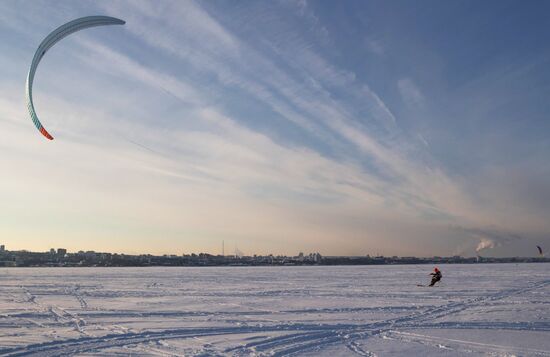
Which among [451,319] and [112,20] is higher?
[112,20]

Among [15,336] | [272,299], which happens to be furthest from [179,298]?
[15,336]

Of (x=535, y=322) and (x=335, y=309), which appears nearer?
(x=535, y=322)

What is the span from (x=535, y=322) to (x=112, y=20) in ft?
44.0

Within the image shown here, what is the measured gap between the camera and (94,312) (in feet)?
43.3

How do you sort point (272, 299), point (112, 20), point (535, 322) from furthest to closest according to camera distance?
point (272, 299) → point (112, 20) → point (535, 322)

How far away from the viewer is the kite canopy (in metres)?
11.4

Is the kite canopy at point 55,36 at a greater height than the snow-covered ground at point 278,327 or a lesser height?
greater

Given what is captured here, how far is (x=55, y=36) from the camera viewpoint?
11.9 m

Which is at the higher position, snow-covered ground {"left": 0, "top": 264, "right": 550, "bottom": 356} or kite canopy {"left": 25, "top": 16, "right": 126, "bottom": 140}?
kite canopy {"left": 25, "top": 16, "right": 126, "bottom": 140}

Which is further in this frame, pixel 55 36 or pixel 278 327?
pixel 55 36

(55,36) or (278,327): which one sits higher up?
(55,36)

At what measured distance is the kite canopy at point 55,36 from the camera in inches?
450

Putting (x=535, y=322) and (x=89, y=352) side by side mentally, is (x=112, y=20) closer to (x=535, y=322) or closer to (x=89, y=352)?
(x=89, y=352)

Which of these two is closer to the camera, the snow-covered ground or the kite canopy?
the snow-covered ground
